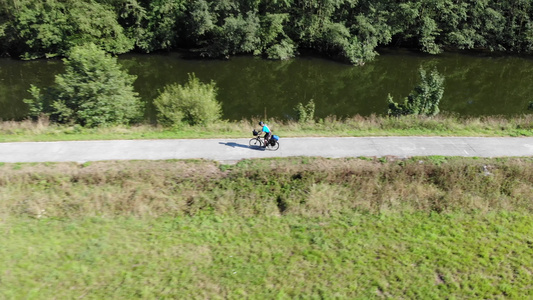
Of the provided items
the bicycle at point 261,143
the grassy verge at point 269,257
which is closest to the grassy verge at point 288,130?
the bicycle at point 261,143

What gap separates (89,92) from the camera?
1992 centimetres

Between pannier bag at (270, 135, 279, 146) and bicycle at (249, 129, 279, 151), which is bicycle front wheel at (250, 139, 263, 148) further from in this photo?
pannier bag at (270, 135, 279, 146)

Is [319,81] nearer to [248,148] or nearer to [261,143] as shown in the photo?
[261,143]

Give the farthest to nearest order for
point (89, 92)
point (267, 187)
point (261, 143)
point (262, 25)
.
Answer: point (262, 25)
point (89, 92)
point (261, 143)
point (267, 187)

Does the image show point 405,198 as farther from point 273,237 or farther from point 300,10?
point 300,10

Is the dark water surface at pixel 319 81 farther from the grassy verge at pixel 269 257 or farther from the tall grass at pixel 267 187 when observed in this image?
the grassy verge at pixel 269 257

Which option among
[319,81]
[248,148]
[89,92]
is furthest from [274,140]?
[319,81]

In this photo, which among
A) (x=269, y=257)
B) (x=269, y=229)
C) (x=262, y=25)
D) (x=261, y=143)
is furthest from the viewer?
(x=262, y=25)

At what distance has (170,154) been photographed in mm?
16203

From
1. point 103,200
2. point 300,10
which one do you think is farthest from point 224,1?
point 103,200

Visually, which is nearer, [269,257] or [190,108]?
[269,257]

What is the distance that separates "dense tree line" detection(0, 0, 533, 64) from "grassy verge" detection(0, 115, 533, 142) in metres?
22.7

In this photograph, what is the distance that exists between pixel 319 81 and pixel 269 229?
84.7 feet

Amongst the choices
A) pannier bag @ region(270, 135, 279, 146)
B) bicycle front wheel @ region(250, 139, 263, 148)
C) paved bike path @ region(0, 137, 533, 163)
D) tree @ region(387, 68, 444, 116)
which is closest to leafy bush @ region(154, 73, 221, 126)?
paved bike path @ region(0, 137, 533, 163)
